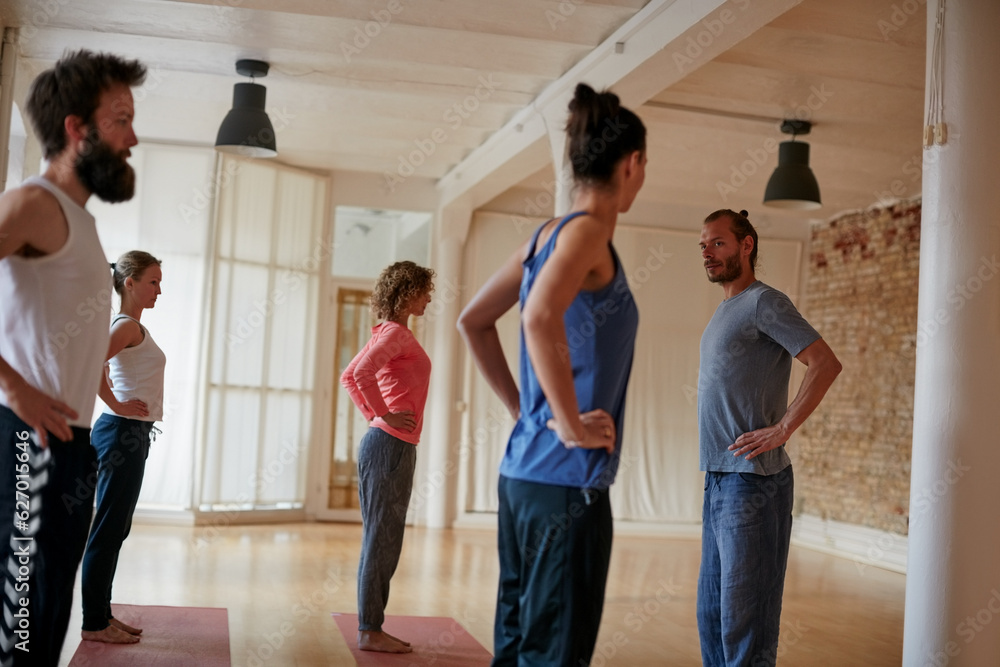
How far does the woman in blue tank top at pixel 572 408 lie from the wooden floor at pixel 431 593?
2220 mm

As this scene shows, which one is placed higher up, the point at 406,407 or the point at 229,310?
the point at 229,310

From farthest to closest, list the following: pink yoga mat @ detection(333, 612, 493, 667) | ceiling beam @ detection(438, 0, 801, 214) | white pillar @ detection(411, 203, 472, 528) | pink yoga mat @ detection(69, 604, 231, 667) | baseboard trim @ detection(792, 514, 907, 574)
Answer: white pillar @ detection(411, 203, 472, 528) < baseboard trim @ detection(792, 514, 907, 574) < ceiling beam @ detection(438, 0, 801, 214) < pink yoga mat @ detection(333, 612, 493, 667) < pink yoga mat @ detection(69, 604, 231, 667)

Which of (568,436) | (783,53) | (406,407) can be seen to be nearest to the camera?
(568,436)

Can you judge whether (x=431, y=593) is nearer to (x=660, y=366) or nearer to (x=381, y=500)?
(x=381, y=500)

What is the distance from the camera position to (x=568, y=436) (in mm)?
1738

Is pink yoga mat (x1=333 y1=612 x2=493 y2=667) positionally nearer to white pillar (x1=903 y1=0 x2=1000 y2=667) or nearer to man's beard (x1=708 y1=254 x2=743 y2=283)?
white pillar (x1=903 y1=0 x2=1000 y2=667)

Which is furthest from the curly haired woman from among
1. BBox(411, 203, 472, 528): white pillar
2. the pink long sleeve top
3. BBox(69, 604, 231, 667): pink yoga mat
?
BBox(411, 203, 472, 528): white pillar

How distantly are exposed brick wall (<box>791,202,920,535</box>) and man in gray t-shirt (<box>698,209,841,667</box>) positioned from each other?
6042mm

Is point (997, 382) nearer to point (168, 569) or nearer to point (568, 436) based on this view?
point (568, 436)

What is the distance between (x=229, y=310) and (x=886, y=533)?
6061 mm

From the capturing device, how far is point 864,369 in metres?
9.05

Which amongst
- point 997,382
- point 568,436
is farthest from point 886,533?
point 568,436
